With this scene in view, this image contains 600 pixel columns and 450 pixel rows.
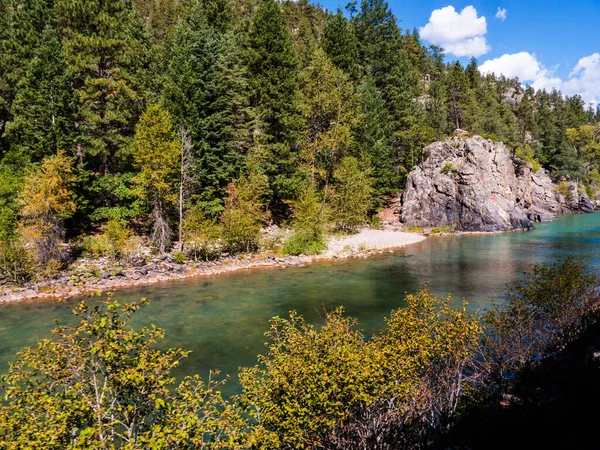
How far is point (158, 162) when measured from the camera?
109ft

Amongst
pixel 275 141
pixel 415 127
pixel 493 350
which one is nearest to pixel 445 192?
pixel 415 127

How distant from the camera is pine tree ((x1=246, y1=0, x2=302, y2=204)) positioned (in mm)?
46469

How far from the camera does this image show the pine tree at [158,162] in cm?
3284

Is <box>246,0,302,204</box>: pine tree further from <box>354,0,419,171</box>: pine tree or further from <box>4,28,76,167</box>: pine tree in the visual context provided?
<box>354,0,419,171</box>: pine tree

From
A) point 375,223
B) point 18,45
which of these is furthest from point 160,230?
point 375,223

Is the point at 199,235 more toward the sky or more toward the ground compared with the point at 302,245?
more toward the sky

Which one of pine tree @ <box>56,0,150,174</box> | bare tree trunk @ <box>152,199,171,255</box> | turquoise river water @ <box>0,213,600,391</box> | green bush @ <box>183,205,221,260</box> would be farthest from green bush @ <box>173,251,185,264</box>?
pine tree @ <box>56,0,150,174</box>

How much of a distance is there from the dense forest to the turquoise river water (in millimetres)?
6749

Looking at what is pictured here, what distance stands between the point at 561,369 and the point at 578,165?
97982 mm

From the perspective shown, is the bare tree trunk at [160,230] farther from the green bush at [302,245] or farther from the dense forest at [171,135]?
the green bush at [302,245]

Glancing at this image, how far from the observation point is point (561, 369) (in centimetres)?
1160

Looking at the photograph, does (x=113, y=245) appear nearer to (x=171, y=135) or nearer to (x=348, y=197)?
(x=171, y=135)

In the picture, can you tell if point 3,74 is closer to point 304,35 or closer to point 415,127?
point 415,127

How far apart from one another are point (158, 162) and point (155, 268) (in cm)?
928
